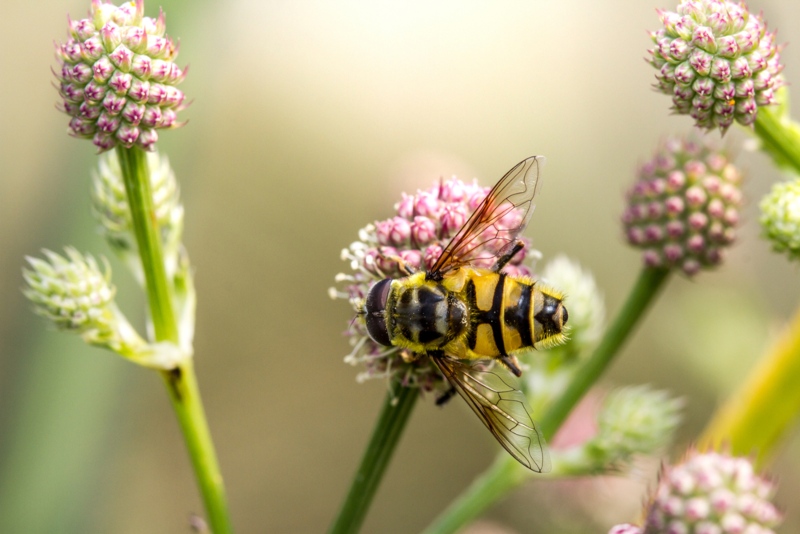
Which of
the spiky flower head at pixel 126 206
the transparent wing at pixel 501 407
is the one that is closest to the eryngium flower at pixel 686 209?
the transparent wing at pixel 501 407

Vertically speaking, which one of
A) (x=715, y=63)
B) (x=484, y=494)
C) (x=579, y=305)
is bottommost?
(x=484, y=494)

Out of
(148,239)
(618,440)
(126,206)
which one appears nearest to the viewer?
(148,239)

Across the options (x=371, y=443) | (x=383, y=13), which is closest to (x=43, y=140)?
(x=383, y=13)

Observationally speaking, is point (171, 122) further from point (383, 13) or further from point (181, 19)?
point (383, 13)

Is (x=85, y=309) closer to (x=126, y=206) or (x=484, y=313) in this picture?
(x=126, y=206)

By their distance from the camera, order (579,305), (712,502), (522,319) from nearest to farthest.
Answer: (712,502)
(522,319)
(579,305)

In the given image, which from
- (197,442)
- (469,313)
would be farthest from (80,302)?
(469,313)

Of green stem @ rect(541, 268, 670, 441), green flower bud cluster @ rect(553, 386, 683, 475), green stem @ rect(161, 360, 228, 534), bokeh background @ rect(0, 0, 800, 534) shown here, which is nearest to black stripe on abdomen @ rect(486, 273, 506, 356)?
green stem @ rect(541, 268, 670, 441)
